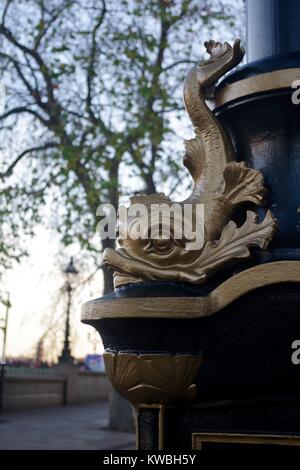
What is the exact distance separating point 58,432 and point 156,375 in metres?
12.5

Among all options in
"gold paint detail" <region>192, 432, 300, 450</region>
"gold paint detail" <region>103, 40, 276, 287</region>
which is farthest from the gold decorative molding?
"gold paint detail" <region>192, 432, 300, 450</region>

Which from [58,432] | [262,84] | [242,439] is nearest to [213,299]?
[242,439]

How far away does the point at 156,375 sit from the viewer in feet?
5.18

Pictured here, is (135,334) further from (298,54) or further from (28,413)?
(28,413)

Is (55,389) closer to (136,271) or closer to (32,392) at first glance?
(32,392)

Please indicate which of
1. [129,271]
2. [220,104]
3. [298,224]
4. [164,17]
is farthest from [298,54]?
[164,17]

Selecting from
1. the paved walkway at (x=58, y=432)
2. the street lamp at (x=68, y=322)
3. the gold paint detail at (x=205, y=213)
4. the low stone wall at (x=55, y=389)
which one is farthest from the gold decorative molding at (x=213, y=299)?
the low stone wall at (x=55, y=389)

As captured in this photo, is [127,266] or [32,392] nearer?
[127,266]

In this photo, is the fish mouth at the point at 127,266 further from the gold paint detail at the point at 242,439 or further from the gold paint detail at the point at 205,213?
the gold paint detail at the point at 242,439

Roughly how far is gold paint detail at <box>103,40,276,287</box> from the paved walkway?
362 inches

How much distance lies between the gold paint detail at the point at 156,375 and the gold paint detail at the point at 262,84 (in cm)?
76

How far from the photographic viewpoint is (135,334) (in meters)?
1.60

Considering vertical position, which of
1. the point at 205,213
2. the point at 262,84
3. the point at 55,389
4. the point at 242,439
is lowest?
the point at 55,389
